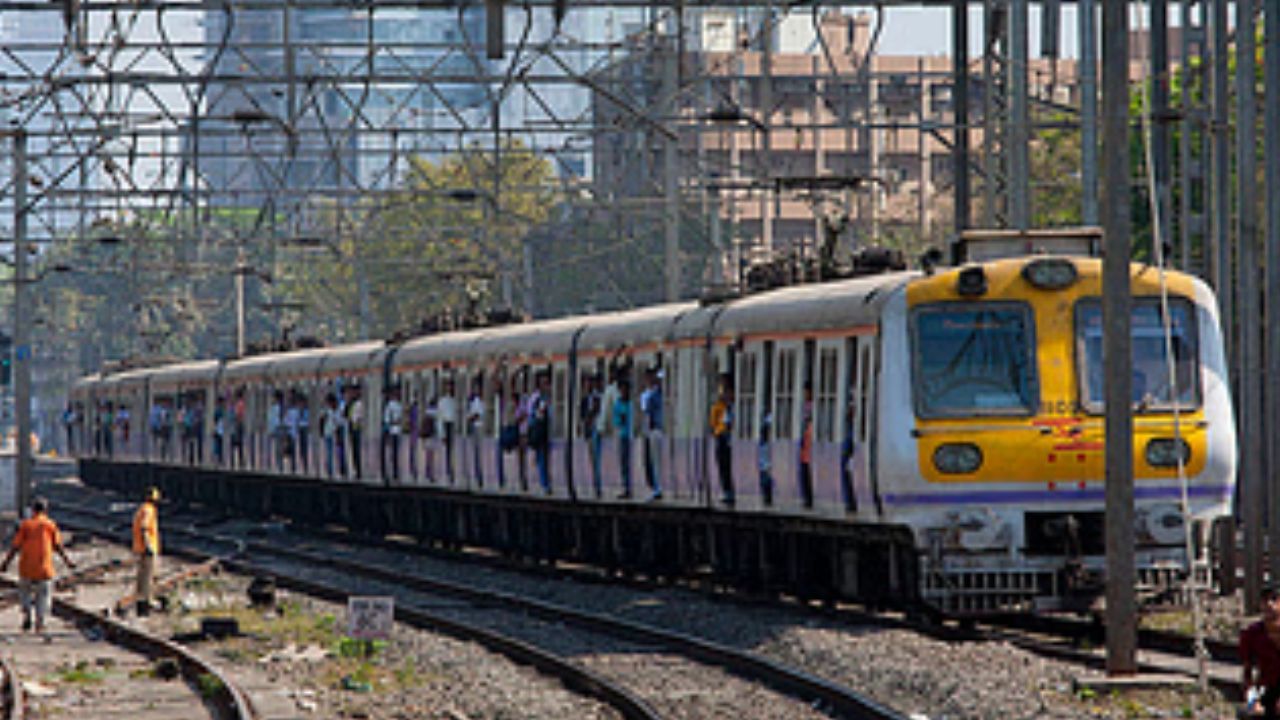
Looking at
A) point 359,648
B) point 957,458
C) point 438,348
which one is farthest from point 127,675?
point 438,348

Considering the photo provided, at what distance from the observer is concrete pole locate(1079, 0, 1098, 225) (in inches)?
1003

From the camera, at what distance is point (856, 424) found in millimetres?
19609

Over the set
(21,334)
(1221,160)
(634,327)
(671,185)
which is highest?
(671,185)

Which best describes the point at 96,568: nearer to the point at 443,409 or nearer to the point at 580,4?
the point at 443,409

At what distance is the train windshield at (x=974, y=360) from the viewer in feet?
61.5

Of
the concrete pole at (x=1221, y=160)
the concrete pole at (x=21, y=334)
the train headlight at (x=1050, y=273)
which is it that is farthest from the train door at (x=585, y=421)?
the concrete pole at (x=21, y=334)

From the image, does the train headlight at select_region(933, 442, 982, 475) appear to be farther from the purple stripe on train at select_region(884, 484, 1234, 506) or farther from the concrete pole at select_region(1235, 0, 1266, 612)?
the concrete pole at select_region(1235, 0, 1266, 612)

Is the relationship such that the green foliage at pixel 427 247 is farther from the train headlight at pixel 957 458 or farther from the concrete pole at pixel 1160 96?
the train headlight at pixel 957 458

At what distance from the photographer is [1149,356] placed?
1867 centimetres

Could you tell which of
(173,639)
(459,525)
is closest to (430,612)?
(173,639)

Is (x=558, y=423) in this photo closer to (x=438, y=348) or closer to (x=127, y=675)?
(x=438, y=348)

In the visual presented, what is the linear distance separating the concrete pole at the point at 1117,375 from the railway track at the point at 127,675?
5155mm

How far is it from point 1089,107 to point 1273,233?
452 cm

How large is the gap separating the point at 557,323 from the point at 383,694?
13714mm
